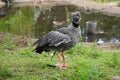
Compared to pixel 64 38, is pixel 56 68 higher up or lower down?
lower down

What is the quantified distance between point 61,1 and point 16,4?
19.1ft

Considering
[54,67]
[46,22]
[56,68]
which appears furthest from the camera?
[46,22]

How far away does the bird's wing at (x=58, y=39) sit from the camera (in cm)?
820

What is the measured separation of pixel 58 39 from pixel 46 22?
781 inches

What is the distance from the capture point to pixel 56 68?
→ 843 centimetres

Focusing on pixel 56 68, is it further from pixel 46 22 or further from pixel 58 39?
pixel 46 22

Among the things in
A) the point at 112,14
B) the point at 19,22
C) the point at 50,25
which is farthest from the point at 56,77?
the point at 112,14

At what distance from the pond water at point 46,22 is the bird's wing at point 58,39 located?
12.1m

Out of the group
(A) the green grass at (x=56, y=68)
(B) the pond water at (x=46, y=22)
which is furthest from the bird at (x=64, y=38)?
(B) the pond water at (x=46, y=22)

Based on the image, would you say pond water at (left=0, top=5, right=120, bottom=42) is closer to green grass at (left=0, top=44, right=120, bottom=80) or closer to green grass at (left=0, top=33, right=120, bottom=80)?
green grass at (left=0, top=33, right=120, bottom=80)

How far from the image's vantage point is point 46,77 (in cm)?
741

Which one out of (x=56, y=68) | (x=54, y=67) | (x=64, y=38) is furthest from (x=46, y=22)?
(x=64, y=38)

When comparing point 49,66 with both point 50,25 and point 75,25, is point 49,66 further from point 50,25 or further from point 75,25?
point 50,25

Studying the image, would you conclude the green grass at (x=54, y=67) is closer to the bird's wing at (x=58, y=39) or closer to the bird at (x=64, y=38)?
the bird at (x=64, y=38)
